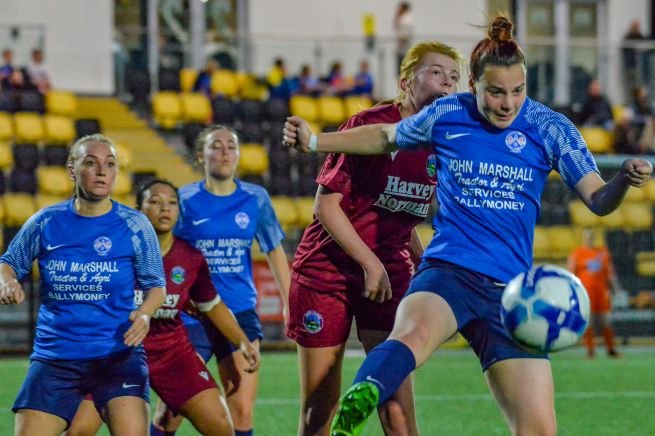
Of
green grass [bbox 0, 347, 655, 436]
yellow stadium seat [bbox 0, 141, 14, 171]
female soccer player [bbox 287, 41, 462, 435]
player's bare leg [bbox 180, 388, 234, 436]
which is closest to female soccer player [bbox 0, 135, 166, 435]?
player's bare leg [bbox 180, 388, 234, 436]

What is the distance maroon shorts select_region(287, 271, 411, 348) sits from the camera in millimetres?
5629

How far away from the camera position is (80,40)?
21.0 m

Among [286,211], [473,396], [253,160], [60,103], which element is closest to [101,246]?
[473,396]

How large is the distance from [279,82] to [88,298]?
46.8 feet

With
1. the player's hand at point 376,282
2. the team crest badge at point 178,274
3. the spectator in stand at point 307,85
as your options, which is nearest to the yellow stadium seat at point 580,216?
the spectator in stand at point 307,85

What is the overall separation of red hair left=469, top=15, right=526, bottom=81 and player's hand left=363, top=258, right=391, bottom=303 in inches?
34.0

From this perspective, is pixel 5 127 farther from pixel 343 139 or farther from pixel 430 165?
pixel 343 139

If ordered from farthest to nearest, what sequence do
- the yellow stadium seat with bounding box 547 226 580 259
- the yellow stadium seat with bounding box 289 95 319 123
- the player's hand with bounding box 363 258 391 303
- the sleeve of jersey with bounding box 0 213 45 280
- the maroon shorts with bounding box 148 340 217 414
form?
the yellow stadium seat with bounding box 289 95 319 123, the yellow stadium seat with bounding box 547 226 580 259, the maroon shorts with bounding box 148 340 217 414, the sleeve of jersey with bounding box 0 213 45 280, the player's hand with bounding box 363 258 391 303

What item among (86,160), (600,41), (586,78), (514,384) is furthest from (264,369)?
(600,41)

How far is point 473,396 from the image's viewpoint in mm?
10719

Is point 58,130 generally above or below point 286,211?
above

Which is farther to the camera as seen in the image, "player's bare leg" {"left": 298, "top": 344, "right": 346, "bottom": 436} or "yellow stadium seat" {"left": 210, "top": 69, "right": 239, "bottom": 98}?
"yellow stadium seat" {"left": 210, "top": 69, "right": 239, "bottom": 98}

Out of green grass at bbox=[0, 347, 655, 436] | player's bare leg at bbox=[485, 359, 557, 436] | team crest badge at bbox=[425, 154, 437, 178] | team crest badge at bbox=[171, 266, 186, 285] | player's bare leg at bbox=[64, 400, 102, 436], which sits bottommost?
green grass at bbox=[0, 347, 655, 436]

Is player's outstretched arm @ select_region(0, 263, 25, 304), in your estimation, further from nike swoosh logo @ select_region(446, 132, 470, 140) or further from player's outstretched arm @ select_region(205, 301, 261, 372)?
nike swoosh logo @ select_region(446, 132, 470, 140)
